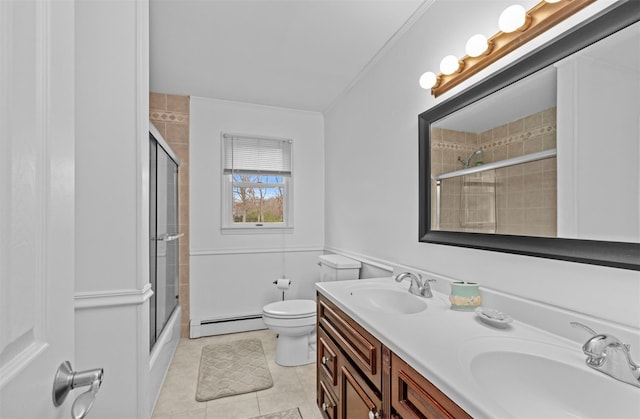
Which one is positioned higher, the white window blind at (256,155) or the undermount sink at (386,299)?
the white window blind at (256,155)

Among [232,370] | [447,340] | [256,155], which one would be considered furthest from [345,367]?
[256,155]

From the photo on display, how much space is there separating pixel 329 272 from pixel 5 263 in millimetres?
2309

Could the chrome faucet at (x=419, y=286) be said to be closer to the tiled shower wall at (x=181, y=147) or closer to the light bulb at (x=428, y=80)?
the light bulb at (x=428, y=80)

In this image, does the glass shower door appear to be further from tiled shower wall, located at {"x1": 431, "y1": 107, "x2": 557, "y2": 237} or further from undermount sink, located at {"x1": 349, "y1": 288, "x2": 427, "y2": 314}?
tiled shower wall, located at {"x1": 431, "y1": 107, "x2": 557, "y2": 237}

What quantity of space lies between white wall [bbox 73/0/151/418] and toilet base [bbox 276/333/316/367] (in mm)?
1295

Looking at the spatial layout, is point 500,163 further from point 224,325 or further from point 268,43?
point 224,325

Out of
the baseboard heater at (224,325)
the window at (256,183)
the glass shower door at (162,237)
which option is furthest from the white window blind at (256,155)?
the baseboard heater at (224,325)

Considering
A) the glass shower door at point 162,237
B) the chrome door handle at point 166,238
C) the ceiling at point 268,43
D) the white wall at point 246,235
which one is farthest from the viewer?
the white wall at point 246,235

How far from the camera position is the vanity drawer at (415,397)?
→ 2.50ft

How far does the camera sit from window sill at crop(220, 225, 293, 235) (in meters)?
3.11

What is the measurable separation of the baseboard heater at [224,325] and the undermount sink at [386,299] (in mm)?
1830

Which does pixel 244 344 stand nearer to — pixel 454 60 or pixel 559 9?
pixel 454 60

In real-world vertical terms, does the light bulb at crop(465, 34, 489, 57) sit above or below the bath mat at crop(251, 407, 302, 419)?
above

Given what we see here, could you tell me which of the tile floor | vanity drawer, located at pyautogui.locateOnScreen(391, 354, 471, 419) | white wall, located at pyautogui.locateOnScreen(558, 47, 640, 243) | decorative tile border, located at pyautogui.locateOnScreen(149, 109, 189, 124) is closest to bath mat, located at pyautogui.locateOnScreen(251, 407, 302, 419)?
the tile floor
